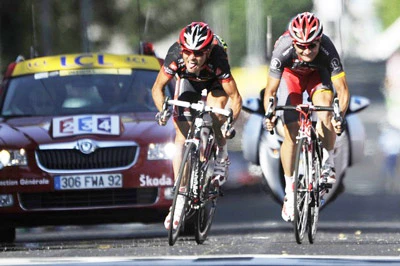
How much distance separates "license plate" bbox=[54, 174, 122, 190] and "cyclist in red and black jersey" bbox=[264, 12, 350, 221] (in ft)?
5.44

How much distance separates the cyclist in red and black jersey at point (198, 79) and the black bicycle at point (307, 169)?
517 millimetres

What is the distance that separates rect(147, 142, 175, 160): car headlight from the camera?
15.0 m

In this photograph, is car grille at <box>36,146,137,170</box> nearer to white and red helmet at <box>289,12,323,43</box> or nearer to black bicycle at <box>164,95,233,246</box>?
black bicycle at <box>164,95,233,246</box>

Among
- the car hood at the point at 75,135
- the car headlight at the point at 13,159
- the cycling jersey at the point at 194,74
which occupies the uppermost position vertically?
the cycling jersey at the point at 194,74

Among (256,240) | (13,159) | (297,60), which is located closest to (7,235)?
Result: (13,159)

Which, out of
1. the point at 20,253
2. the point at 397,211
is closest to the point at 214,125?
the point at 20,253

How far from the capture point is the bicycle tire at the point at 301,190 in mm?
13469

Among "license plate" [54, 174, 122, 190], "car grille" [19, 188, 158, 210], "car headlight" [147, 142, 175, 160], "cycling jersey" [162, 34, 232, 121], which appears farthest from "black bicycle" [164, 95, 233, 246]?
"license plate" [54, 174, 122, 190]

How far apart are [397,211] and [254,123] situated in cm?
649

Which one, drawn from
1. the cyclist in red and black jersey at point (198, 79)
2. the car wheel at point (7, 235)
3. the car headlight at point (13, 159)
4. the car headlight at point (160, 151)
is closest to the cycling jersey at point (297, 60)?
the cyclist in red and black jersey at point (198, 79)

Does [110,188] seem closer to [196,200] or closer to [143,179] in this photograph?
[143,179]

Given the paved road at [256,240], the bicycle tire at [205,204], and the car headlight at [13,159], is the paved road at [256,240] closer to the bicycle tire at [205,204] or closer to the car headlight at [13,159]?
the bicycle tire at [205,204]

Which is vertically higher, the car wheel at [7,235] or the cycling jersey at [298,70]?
the cycling jersey at [298,70]

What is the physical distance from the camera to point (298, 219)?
13523 millimetres
